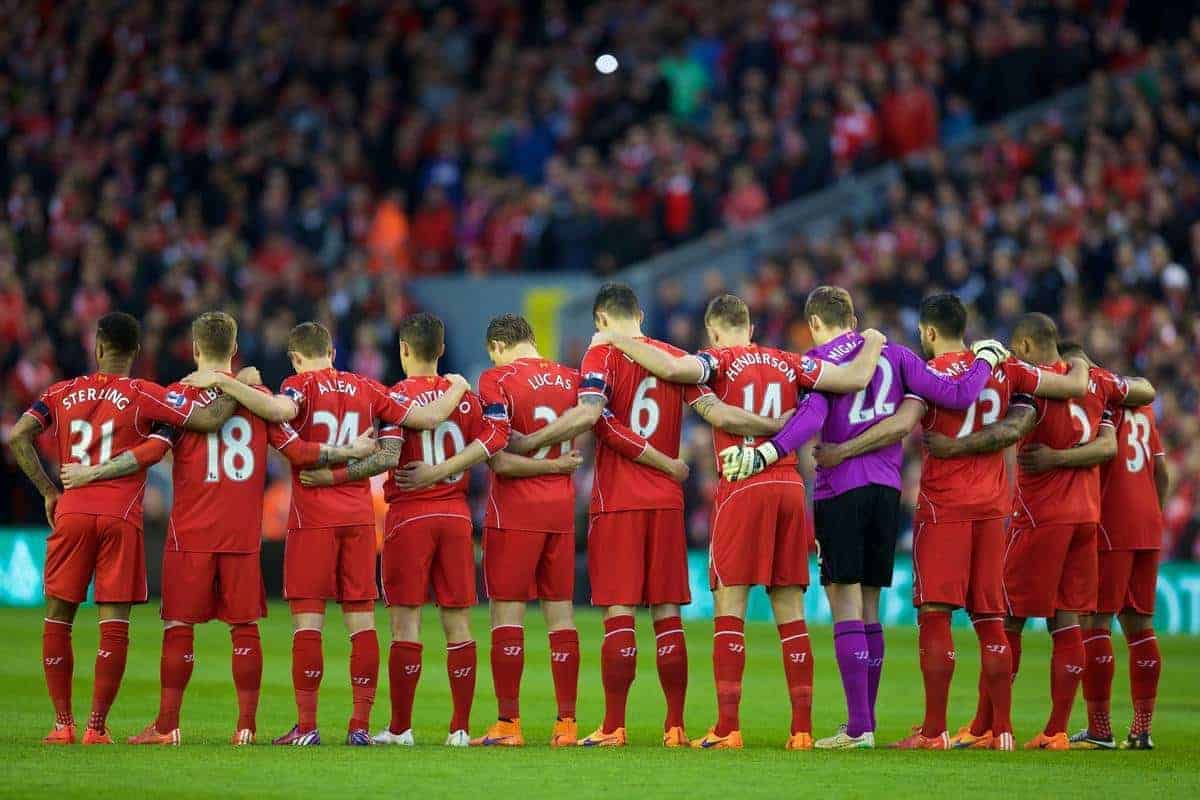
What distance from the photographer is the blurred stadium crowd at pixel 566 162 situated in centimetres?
2281

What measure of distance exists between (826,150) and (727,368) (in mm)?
15864

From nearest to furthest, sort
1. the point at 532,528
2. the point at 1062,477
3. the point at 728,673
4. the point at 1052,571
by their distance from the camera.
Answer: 1. the point at 728,673
2. the point at 532,528
3. the point at 1052,571
4. the point at 1062,477

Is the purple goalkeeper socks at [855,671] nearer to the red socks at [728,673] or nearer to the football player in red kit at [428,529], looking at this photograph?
the red socks at [728,673]

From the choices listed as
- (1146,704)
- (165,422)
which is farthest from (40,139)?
(1146,704)

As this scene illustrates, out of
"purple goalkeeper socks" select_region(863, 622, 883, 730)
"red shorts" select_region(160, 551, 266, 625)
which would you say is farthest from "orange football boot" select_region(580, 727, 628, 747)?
"red shorts" select_region(160, 551, 266, 625)

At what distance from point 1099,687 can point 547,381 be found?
145 inches

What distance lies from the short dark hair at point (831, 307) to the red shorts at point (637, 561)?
1402mm

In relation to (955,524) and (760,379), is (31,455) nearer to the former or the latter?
(760,379)

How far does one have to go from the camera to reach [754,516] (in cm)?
1045

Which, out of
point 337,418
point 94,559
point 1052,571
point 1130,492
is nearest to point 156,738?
point 94,559

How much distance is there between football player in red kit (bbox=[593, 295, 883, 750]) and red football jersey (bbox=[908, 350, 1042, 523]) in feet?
1.80

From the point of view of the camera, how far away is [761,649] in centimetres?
1841

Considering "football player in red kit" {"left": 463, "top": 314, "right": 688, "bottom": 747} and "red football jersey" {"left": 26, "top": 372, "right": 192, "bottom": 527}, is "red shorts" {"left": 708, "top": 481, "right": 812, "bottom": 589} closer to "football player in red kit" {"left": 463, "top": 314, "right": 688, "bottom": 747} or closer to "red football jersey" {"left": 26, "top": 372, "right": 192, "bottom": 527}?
"football player in red kit" {"left": 463, "top": 314, "right": 688, "bottom": 747}

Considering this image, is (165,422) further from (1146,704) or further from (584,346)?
(584,346)
